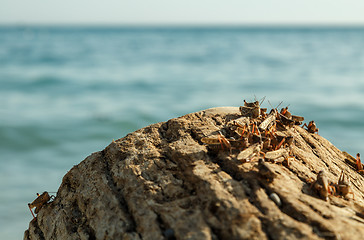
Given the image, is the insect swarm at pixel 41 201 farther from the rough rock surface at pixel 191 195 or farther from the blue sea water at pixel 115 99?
the blue sea water at pixel 115 99

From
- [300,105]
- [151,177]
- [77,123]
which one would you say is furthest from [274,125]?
[300,105]

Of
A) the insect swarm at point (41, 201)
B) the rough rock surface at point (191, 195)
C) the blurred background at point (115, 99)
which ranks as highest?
the blurred background at point (115, 99)

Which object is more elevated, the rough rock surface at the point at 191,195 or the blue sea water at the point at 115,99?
the blue sea water at the point at 115,99

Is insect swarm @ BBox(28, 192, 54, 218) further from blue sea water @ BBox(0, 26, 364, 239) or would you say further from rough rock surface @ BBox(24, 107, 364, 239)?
blue sea water @ BBox(0, 26, 364, 239)

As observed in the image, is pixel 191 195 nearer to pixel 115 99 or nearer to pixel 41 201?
pixel 41 201

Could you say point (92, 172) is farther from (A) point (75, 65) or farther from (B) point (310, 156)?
(A) point (75, 65)

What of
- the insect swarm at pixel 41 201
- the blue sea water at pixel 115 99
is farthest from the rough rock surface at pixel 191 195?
the blue sea water at pixel 115 99

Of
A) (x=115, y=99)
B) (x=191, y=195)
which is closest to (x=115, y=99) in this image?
(x=115, y=99)
